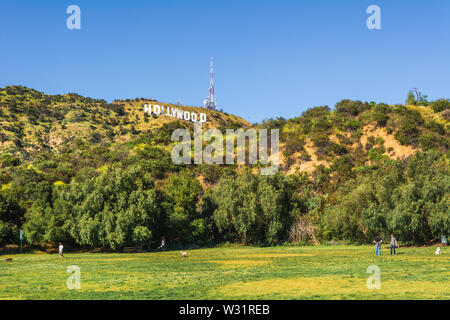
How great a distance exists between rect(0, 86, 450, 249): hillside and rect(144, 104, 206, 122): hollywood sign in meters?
51.9

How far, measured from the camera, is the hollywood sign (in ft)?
496

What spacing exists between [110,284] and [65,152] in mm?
82831

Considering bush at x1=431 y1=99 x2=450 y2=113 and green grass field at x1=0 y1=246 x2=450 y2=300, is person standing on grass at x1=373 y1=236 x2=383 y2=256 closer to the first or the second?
green grass field at x1=0 y1=246 x2=450 y2=300

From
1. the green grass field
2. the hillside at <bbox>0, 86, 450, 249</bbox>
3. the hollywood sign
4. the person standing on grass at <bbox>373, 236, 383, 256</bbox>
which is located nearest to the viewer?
the green grass field

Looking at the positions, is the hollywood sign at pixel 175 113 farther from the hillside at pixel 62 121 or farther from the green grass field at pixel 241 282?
the green grass field at pixel 241 282

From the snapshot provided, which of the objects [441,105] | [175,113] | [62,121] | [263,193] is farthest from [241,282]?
[175,113]

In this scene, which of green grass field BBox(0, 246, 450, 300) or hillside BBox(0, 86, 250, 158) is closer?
green grass field BBox(0, 246, 450, 300)

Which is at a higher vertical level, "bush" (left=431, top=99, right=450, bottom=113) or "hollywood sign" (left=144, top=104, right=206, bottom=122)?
"hollywood sign" (left=144, top=104, right=206, bottom=122)

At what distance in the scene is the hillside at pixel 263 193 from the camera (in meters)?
49.4

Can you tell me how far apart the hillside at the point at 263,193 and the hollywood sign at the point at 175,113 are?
51901 millimetres

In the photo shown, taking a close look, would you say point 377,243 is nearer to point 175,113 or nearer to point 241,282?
point 241,282

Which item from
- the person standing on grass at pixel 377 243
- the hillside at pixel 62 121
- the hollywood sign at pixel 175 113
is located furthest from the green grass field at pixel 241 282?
the hollywood sign at pixel 175 113

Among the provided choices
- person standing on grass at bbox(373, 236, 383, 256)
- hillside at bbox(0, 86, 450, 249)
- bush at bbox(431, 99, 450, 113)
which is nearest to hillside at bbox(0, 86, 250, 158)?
hillside at bbox(0, 86, 450, 249)
